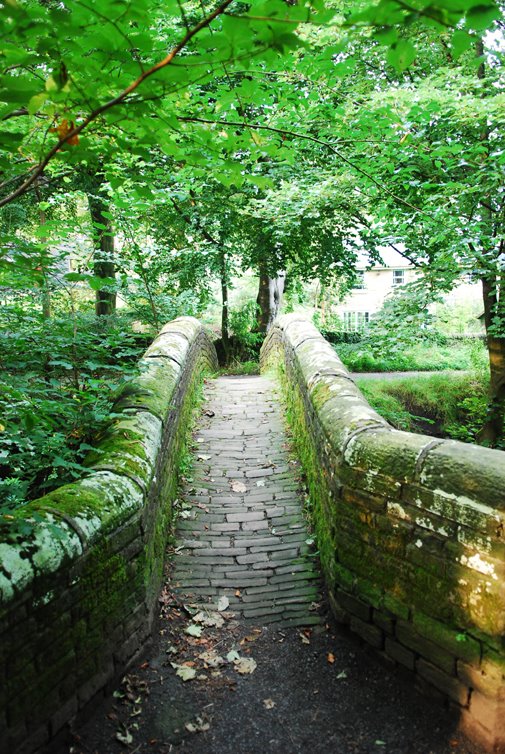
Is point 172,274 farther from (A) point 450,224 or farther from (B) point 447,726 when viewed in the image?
(B) point 447,726

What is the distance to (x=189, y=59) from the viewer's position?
5.28ft

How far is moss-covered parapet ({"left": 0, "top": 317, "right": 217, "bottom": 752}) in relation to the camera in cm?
215

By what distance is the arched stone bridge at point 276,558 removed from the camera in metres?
2.30

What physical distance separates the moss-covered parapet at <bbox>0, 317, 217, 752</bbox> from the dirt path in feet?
0.85

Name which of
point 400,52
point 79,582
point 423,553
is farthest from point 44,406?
point 400,52

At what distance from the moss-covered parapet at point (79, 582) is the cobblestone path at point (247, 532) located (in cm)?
46

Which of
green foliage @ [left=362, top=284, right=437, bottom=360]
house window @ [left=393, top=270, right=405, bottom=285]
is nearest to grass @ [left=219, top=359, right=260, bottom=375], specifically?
green foliage @ [left=362, top=284, right=437, bottom=360]

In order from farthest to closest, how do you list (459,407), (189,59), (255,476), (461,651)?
(459,407)
(255,476)
(461,651)
(189,59)

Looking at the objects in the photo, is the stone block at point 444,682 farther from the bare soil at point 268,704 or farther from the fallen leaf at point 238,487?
the fallen leaf at point 238,487

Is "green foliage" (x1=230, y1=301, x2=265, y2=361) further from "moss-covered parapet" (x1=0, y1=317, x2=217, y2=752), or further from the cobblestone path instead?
"moss-covered parapet" (x1=0, y1=317, x2=217, y2=752)

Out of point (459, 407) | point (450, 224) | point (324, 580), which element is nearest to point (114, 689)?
point (324, 580)

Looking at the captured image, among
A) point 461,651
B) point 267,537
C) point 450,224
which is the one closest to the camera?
point 461,651

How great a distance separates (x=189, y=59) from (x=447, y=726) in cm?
347

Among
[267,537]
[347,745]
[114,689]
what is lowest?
[347,745]
